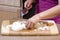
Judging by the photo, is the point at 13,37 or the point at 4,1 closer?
the point at 13,37

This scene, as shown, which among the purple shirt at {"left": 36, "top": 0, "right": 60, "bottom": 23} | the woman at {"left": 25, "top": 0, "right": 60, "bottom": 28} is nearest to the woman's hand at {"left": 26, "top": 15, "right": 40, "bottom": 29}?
the woman at {"left": 25, "top": 0, "right": 60, "bottom": 28}

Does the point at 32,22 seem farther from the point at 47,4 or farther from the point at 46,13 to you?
the point at 47,4

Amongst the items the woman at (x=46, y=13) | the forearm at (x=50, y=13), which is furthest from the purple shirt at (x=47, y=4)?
the forearm at (x=50, y=13)

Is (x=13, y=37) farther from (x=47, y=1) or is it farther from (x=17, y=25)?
(x=47, y=1)

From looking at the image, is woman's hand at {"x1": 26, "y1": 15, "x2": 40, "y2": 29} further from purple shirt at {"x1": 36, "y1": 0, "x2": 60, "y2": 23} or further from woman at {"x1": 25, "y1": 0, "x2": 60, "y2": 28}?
purple shirt at {"x1": 36, "y1": 0, "x2": 60, "y2": 23}

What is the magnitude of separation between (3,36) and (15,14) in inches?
73.2

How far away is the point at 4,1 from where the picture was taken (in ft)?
8.98

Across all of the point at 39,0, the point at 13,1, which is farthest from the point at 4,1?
the point at 39,0

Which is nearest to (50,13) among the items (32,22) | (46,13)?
(46,13)

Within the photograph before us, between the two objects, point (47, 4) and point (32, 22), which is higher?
point (47, 4)

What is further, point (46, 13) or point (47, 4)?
point (47, 4)

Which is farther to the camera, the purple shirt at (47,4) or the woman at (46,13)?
the purple shirt at (47,4)

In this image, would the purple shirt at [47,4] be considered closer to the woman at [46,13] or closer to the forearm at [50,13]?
the woman at [46,13]

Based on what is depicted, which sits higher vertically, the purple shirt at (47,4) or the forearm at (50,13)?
the purple shirt at (47,4)
